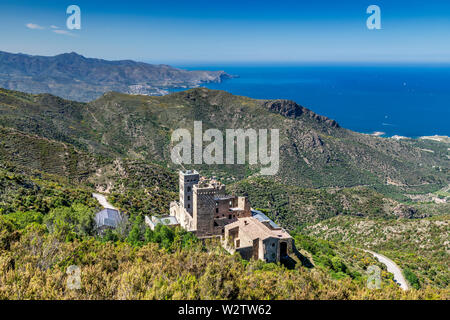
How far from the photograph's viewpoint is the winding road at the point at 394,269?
40897mm

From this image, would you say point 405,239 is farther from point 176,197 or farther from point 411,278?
point 176,197

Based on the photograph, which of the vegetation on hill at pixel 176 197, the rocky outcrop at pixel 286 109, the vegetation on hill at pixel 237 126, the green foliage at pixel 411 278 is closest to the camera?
the vegetation on hill at pixel 176 197

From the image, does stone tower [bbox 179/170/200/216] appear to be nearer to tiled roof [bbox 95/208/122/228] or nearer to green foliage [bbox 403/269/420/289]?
tiled roof [bbox 95/208/122/228]

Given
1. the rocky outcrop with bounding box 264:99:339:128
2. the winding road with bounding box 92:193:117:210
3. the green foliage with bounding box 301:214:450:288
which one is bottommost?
the green foliage with bounding box 301:214:450:288

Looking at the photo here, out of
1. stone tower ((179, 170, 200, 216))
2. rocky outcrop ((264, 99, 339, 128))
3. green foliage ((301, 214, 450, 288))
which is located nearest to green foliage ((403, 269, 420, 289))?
green foliage ((301, 214, 450, 288))

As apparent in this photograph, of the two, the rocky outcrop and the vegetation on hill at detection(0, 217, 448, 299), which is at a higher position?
the rocky outcrop

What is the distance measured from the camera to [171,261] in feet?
72.1

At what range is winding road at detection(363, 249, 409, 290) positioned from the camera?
1610 inches

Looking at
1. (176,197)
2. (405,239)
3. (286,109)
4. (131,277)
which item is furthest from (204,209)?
(286,109)

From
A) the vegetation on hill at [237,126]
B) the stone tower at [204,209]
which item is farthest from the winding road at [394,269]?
the vegetation on hill at [237,126]

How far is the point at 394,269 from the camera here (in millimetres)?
45094

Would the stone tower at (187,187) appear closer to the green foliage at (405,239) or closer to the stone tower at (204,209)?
the stone tower at (204,209)
